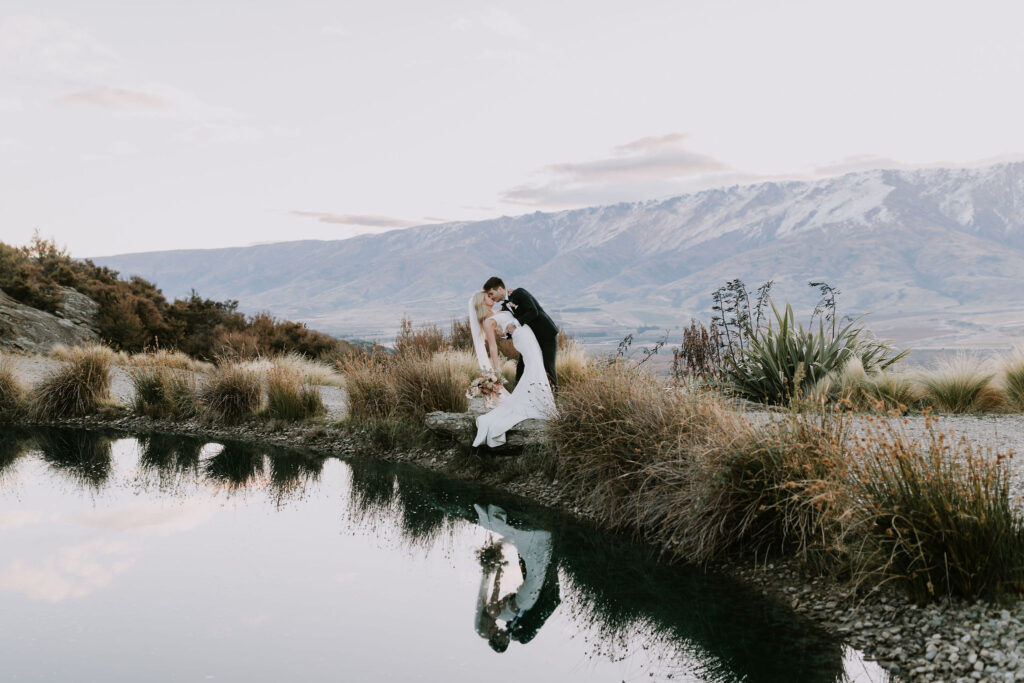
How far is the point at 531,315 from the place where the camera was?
8.57m

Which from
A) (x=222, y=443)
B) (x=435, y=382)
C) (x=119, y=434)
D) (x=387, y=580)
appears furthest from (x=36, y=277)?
(x=387, y=580)

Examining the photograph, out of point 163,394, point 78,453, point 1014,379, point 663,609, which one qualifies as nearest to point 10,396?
point 163,394

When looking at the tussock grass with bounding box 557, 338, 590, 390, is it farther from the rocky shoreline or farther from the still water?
the rocky shoreline

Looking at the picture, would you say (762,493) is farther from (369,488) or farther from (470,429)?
(369,488)

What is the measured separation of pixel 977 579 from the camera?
4477mm

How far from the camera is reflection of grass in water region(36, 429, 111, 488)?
30.3ft

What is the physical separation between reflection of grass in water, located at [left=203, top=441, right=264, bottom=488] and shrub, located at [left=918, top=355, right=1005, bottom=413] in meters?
8.70

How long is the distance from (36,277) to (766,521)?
20.8m

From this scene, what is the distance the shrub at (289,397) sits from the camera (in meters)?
11.7

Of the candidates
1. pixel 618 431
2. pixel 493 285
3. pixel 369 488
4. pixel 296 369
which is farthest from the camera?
pixel 296 369

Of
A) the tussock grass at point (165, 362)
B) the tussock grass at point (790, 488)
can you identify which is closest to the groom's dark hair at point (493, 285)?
the tussock grass at point (790, 488)

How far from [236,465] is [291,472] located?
83 cm

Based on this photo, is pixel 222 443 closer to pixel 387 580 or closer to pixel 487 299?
pixel 487 299

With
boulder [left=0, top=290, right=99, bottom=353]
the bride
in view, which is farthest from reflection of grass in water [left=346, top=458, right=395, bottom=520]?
boulder [left=0, top=290, right=99, bottom=353]
